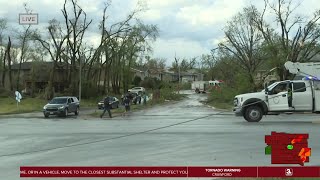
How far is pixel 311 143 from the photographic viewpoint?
14641 millimetres

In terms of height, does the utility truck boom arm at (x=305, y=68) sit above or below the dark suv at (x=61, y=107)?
above

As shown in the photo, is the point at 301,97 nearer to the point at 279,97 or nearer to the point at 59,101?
the point at 279,97

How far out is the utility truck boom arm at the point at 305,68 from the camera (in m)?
22.3

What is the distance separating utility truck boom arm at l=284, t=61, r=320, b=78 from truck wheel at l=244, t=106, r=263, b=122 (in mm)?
2917

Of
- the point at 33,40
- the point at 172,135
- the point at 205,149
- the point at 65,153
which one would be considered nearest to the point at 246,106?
the point at 172,135

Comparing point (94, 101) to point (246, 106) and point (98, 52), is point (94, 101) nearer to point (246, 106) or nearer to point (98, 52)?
point (98, 52)

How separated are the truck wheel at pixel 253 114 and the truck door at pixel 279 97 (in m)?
0.63

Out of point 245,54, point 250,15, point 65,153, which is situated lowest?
point 65,153

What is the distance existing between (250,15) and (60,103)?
114ft

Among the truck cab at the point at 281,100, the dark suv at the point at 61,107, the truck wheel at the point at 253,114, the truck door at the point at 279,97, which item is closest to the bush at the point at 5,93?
the dark suv at the point at 61,107

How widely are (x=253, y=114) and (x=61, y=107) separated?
18169mm

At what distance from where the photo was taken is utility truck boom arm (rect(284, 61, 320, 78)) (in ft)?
73.3

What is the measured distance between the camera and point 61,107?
1464 inches

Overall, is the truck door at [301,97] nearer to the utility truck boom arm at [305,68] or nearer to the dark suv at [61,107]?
the utility truck boom arm at [305,68]
